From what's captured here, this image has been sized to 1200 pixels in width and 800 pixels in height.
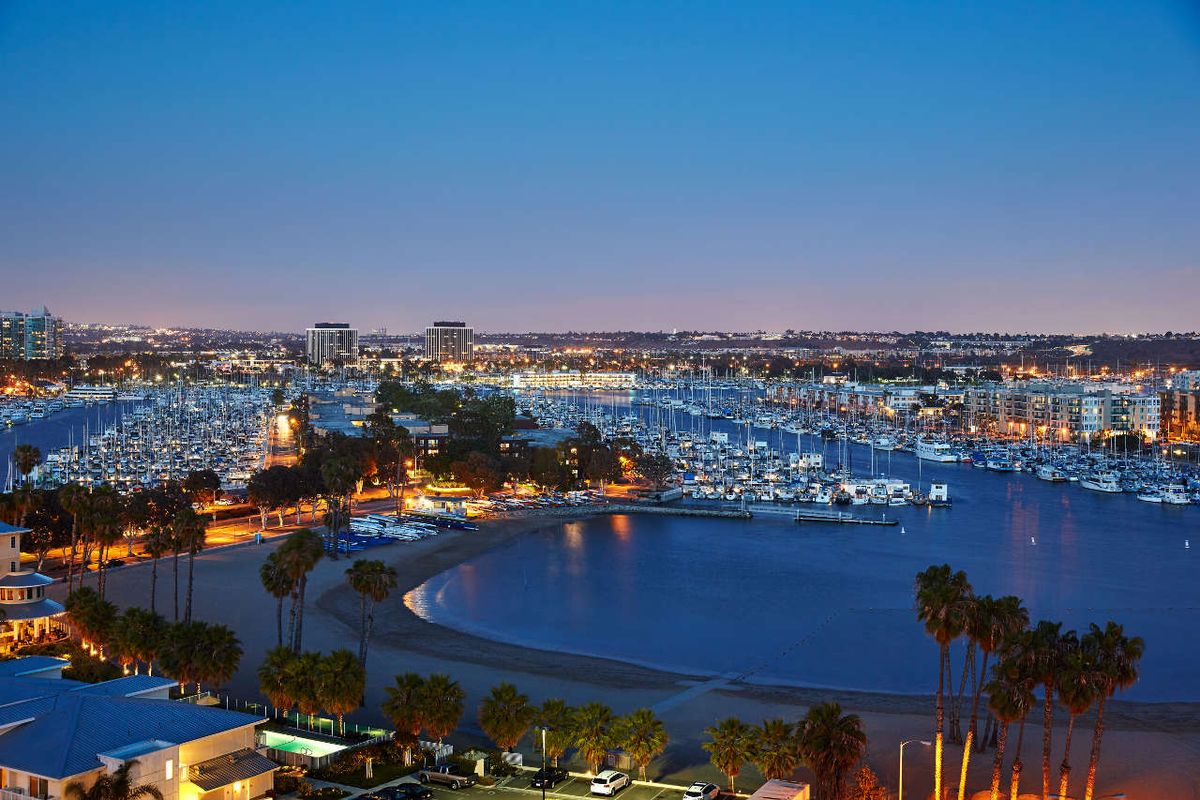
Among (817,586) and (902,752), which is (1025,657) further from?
(817,586)

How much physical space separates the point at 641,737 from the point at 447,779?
9.89ft

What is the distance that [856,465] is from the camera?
226ft

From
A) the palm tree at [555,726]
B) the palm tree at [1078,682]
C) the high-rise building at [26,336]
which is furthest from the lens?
the high-rise building at [26,336]

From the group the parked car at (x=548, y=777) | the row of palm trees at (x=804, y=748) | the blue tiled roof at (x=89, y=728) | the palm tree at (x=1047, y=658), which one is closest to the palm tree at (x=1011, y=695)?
the palm tree at (x=1047, y=658)

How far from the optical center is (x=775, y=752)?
16109mm

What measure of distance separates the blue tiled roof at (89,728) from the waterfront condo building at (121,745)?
0.04 feet

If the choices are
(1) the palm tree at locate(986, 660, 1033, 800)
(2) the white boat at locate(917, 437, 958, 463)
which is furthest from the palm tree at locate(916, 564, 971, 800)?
(2) the white boat at locate(917, 437, 958, 463)

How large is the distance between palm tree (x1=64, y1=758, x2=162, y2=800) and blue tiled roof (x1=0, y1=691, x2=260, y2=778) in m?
0.21

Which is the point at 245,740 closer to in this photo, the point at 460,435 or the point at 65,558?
the point at 65,558

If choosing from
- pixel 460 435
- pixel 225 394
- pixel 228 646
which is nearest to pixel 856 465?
pixel 460 435

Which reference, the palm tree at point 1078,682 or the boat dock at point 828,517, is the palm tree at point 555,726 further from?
the boat dock at point 828,517

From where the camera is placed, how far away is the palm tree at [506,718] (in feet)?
58.0

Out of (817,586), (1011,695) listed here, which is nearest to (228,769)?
(1011,695)

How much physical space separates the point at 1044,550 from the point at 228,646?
32.2 m
